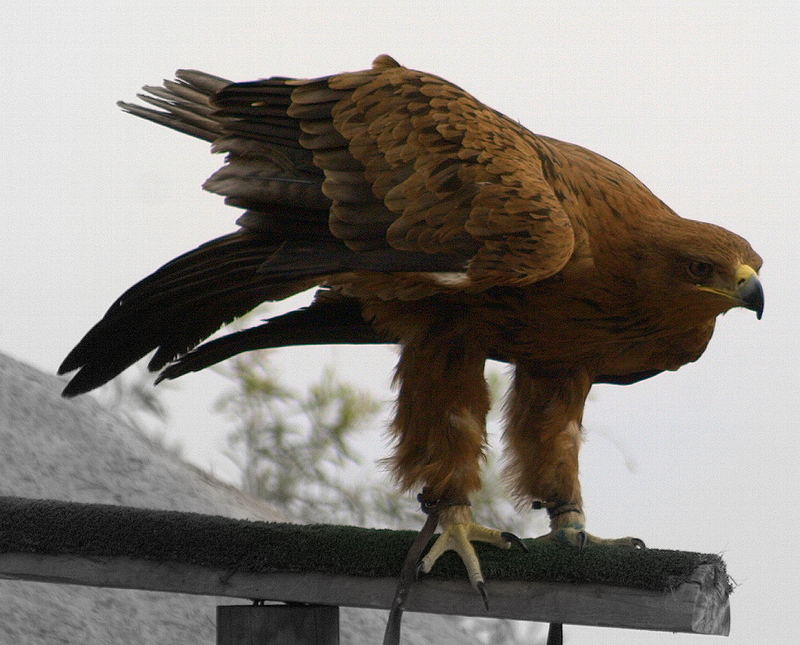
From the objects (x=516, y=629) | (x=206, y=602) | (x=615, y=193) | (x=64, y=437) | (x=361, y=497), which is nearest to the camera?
(x=615, y=193)

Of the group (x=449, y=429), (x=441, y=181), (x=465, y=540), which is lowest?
(x=465, y=540)

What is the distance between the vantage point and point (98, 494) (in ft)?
17.3

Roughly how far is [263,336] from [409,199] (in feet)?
2.90

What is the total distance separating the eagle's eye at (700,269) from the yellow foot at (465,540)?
82cm

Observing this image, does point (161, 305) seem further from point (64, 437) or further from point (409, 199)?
point (64, 437)

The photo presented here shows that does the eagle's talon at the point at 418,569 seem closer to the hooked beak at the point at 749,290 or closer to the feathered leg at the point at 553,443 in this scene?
the feathered leg at the point at 553,443

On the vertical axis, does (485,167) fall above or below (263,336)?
above

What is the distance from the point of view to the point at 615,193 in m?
3.06

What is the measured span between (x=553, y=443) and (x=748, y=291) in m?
0.76

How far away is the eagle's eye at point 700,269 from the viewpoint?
2.87 metres

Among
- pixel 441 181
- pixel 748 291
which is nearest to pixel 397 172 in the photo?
pixel 441 181

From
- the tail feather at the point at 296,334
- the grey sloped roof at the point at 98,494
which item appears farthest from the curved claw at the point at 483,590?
the grey sloped roof at the point at 98,494

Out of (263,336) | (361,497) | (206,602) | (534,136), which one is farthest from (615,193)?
(361,497)

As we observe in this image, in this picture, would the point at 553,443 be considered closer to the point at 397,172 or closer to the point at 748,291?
the point at 748,291
